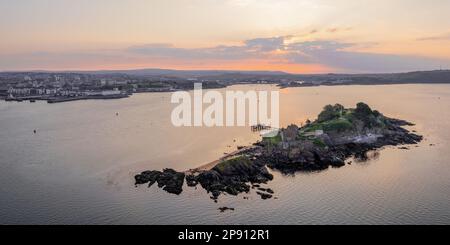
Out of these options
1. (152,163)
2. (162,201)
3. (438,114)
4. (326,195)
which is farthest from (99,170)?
(438,114)

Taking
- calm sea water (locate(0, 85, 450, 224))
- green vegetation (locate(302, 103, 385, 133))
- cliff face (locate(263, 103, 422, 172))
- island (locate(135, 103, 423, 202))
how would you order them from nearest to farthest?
calm sea water (locate(0, 85, 450, 224)), island (locate(135, 103, 423, 202)), cliff face (locate(263, 103, 422, 172)), green vegetation (locate(302, 103, 385, 133))

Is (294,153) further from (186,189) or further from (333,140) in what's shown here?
(186,189)

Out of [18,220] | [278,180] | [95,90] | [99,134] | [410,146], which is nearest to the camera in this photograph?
[18,220]

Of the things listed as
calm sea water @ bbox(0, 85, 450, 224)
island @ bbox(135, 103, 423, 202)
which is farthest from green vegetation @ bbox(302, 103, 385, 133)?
calm sea water @ bbox(0, 85, 450, 224)

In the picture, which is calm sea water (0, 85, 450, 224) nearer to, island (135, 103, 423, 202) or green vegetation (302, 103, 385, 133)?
island (135, 103, 423, 202)

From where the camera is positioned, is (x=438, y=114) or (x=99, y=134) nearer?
(x=99, y=134)

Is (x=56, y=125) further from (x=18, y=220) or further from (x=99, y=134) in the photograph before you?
(x=18, y=220)
